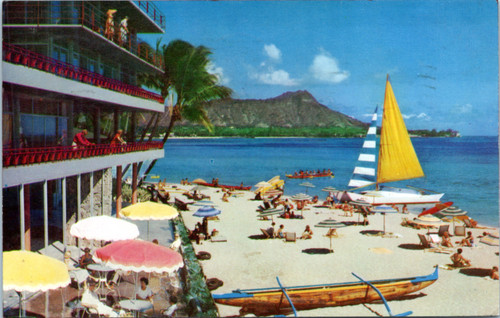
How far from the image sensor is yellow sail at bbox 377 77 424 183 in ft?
114

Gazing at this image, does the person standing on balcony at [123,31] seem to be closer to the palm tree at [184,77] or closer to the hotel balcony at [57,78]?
the hotel balcony at [57,78]

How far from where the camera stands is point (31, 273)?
9.16 metres

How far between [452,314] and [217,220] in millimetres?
16627

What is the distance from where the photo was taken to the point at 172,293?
41.6 feet

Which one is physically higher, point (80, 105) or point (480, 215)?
point (80, 105)

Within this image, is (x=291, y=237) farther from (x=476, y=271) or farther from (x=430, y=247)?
(x=476, y=271)

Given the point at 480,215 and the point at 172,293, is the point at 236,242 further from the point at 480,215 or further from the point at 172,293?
the point at 480,215

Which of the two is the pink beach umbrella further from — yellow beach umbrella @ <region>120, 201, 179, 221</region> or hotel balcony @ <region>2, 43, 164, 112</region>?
hotel balcony @ <region>2, 43, 164, 112</region>

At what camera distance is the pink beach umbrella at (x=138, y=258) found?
10.5m

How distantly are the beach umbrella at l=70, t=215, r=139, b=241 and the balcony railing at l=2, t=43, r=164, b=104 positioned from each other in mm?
5299

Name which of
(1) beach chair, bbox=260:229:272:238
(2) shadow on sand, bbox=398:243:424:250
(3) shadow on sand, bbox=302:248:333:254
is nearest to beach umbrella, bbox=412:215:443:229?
(2) shadow on sand, bbox=398:243:424:250

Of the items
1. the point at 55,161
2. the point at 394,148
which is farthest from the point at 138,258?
the point at 394,148

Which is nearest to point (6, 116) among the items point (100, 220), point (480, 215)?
point (100, 220)

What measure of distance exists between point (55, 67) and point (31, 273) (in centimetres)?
804
